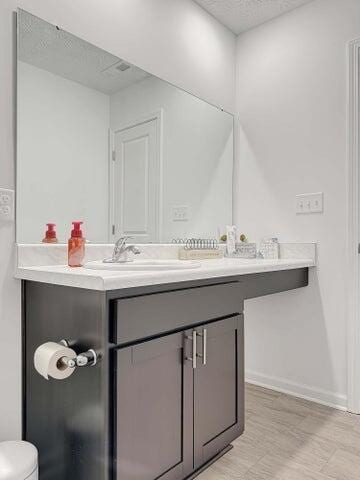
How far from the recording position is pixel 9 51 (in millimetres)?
1355

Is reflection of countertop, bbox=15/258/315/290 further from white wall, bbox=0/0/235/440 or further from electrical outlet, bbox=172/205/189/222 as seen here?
electrical outlet, bbox=172/205/189/222

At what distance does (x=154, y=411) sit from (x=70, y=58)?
144 centimetres

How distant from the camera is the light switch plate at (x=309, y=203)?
6.78ft

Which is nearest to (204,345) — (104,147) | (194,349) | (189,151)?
(194,349)

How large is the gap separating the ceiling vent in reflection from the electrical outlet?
0.75 m

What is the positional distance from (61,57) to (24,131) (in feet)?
1.28

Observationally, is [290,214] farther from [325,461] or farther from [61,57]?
[61,57]

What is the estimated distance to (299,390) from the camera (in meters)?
2.16

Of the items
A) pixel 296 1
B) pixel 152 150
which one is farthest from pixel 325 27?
pixel 152 150

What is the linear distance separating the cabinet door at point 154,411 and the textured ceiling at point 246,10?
1.97 m

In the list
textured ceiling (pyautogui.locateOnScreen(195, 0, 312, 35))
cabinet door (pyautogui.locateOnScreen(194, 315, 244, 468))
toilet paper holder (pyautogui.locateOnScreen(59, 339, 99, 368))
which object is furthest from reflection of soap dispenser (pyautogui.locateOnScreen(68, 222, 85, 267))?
textured ceiling (pyautogui.locateOnScreen(195, 0, 312, 35))

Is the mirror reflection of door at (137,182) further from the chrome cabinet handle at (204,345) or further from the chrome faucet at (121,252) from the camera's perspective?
the chrome cabinet handle at (204,345)

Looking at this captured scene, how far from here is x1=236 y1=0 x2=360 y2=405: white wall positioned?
2016 mm

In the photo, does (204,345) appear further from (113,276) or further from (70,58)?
(70,58)
